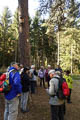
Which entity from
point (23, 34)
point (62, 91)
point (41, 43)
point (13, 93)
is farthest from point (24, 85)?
point (41, 43)

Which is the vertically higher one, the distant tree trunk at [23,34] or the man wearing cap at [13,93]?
the distant tree trunk at [23,34]

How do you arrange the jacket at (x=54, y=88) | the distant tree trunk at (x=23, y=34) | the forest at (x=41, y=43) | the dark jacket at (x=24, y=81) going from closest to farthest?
the jacket at (x=54, y=88) < the dark jacket at (x=24, y=81) < the distant tree trunk at (x=23, y=34) < the forest at (x=41, y=43)

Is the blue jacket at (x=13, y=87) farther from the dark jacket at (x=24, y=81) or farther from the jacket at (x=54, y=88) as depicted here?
the dark jacket at (x=24, y=81)

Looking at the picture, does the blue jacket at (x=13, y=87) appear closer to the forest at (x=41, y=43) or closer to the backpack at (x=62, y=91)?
the backpack at (x=62, y=91)

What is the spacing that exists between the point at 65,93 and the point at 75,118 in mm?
2099

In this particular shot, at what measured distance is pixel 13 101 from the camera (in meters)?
3.92

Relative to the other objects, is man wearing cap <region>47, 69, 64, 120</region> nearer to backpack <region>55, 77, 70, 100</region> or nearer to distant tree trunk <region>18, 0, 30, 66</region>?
backpack <region>55, 77, 70, 100</region>

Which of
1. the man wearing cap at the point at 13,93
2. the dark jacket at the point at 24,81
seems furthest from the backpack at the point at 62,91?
the dark jacket at the point at 24,81

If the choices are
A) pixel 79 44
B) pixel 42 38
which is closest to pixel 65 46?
pixel 79 44

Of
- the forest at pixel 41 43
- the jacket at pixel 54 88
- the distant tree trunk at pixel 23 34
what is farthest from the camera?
the forest at pixel 41 43

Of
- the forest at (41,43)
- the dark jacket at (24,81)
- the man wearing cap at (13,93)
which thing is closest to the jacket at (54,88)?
the man wearing cap at (13,93)

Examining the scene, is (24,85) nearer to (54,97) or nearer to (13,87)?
(13,87)

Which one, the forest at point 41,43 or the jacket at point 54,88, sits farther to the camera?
the forest at point 41,43

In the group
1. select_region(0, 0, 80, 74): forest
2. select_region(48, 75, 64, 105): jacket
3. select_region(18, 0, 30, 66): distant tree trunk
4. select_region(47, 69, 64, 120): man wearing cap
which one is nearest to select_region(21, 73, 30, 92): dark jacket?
select_region(18, 0, 30, 66): distant tree trunk
